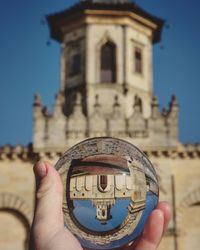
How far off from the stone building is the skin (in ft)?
49.8

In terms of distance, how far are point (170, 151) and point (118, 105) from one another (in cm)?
243

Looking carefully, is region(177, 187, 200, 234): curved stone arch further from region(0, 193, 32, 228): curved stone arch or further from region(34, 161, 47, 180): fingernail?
region(34, 161, 47, 180): fingernail

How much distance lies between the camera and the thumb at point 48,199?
3.23 metres

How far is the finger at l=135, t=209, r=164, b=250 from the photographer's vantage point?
11.4 ft

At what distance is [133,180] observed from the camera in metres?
3.62

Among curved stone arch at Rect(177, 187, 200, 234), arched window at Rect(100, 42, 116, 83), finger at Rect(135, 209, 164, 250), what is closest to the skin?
finger at Rect(135, 209, 164, 250)

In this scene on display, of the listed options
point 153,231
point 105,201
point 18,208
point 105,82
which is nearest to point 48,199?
point 105,201

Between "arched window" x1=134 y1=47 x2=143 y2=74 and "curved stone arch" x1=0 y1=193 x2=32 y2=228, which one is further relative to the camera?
"arched window" x1=134 y1=47 x2=143 y2=74

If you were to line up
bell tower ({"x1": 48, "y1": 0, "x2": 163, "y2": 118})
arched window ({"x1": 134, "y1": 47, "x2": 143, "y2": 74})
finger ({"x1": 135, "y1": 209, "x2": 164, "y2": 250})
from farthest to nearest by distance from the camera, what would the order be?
arched window ({"x1": 134, "y1": 47, "x2": 143, "y2": 74}) < bell tower ({"x1": 48, "y1": 0, "x2": 163, "y2": 118}) < finger ({"x1": 135, "y1": 209, "x2": 164, "y2": 250})

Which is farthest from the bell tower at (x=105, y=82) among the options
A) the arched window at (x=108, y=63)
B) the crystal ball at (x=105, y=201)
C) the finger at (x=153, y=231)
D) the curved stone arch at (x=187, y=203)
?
the finger at (x=153, y=231)

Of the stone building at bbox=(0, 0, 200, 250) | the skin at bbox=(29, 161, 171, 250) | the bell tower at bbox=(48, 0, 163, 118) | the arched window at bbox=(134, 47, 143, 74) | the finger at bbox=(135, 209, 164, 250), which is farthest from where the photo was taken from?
the arched window at bbox=(134, 47, 143, 74)

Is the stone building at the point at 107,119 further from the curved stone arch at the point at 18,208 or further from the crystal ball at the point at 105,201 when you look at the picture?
the crystal ball at the point at 105,201

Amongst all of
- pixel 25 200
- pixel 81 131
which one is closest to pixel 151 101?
pixel 81 131

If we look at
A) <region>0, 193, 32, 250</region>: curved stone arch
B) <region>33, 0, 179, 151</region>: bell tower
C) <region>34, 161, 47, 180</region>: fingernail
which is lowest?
<region>0, 193, 32, 250</region>: curved stone arch
